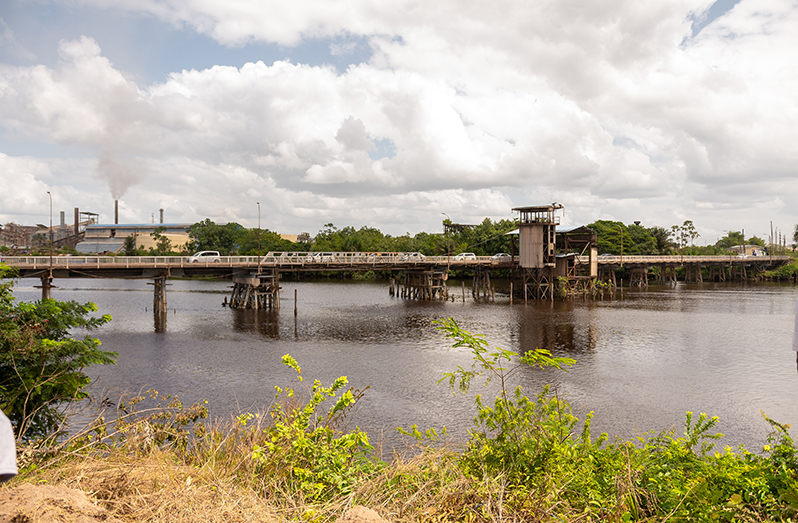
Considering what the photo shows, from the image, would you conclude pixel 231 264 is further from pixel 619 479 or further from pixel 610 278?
pixel 610 278

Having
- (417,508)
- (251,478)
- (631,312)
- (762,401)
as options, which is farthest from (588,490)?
(631,312)

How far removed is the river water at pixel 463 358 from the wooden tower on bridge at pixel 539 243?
6387 mm

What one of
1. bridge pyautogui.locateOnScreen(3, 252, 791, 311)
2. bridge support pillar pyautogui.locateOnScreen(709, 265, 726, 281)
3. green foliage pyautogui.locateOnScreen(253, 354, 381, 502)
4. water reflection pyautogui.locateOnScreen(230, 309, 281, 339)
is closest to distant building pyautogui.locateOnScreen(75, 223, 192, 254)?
bridge pyautogui.locateOnScreen(3, 252, 791, 311)

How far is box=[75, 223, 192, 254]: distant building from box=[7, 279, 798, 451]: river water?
85658 mm

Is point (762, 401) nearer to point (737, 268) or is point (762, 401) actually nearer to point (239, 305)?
point (239, 305)

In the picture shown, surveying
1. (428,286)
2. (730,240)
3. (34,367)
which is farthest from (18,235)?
(730,240)

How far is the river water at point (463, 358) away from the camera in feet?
55.6

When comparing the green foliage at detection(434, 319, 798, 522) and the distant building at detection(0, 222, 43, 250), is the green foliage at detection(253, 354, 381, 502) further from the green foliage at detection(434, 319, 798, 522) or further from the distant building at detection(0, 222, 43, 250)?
the distant building at detection(0, 222, 43, 250)

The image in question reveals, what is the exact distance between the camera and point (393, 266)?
176 feet

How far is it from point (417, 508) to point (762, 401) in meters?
18.2

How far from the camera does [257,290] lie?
45.7 metres

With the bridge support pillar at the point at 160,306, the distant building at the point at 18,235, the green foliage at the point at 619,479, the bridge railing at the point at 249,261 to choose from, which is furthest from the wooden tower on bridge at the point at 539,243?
the distant building at the point at 18,235

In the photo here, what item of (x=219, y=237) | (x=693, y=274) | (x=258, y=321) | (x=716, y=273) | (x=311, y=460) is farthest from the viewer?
(x=219, y=237)

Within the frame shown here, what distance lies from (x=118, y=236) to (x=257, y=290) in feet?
384
